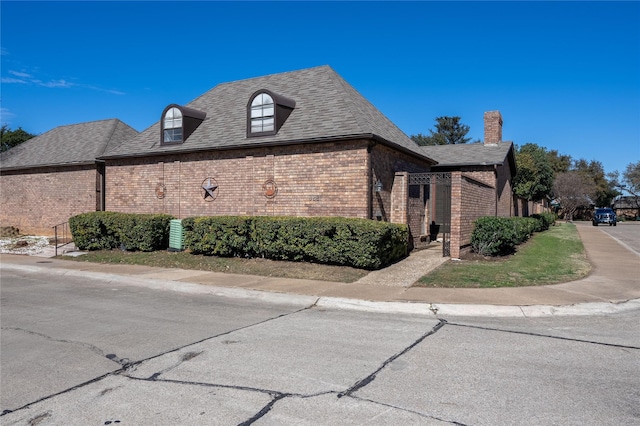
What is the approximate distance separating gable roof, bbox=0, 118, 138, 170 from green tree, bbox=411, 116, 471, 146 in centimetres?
6307

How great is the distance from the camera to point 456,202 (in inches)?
527

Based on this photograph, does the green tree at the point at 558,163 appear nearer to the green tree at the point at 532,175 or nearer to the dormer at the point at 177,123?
the green tree at the point at 532,175

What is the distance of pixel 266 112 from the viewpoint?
1630cm

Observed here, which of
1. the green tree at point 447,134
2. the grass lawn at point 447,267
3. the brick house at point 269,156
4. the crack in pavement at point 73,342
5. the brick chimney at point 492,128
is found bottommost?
the crack in pavement at point 73,342

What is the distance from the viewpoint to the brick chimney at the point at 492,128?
87.2 ft

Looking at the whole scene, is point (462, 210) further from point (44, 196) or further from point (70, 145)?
point (70, 145)

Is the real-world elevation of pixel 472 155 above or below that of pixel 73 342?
above

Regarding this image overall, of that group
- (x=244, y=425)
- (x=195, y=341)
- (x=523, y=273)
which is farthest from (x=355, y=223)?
(x=244, y=425)

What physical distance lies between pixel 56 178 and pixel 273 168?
14006 millimetres

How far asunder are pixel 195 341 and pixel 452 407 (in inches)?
143

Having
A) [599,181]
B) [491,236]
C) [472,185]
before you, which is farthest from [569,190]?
[491,236]

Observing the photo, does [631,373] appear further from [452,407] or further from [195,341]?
[195,341]

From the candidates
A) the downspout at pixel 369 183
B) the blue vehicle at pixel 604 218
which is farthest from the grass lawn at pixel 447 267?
the blue vehicle at pixel 604 218

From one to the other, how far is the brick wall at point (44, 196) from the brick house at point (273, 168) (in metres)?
0.06
